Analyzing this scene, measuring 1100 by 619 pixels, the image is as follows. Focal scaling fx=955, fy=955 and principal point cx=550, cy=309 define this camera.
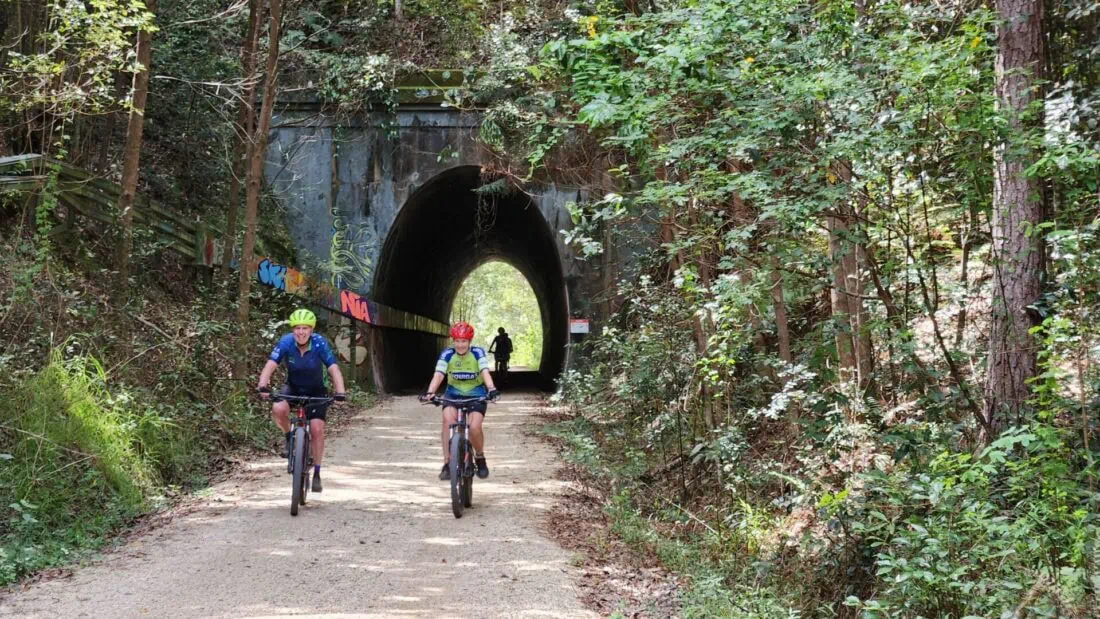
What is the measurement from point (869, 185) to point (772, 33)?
1161 millimetres

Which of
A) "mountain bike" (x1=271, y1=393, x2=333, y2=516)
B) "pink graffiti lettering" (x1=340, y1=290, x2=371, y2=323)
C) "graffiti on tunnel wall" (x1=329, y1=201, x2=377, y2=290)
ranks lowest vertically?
"mountain bike" (x1=271, y1=393, x2=333, y2=516)

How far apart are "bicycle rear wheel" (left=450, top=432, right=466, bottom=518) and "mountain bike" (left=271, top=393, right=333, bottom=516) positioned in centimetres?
97

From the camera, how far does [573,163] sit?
14.0 meters

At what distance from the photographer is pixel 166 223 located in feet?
39.5

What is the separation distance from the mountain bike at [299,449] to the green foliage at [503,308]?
43.2m

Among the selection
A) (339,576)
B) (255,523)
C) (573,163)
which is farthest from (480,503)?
(573,163)

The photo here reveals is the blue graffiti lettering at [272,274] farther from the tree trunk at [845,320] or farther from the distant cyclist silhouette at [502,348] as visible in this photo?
the tree trunk at [845,320]

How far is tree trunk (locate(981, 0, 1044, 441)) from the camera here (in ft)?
17.9

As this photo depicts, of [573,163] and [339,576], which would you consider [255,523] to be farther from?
[573,163]

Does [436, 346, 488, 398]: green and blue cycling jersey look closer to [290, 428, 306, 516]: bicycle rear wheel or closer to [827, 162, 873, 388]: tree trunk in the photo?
[290, 428, 306, 516]: bicycle rear wheel

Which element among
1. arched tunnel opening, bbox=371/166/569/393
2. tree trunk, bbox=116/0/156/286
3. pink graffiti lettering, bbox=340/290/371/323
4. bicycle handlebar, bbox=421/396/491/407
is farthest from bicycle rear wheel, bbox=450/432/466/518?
pink graffiti lettering, bbox=340/290/371/323

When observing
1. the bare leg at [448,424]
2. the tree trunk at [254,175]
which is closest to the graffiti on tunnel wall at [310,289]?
the tree trunk at [254,175]

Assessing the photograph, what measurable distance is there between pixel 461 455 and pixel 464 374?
602 millimetres

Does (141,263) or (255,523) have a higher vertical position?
(141,263)
